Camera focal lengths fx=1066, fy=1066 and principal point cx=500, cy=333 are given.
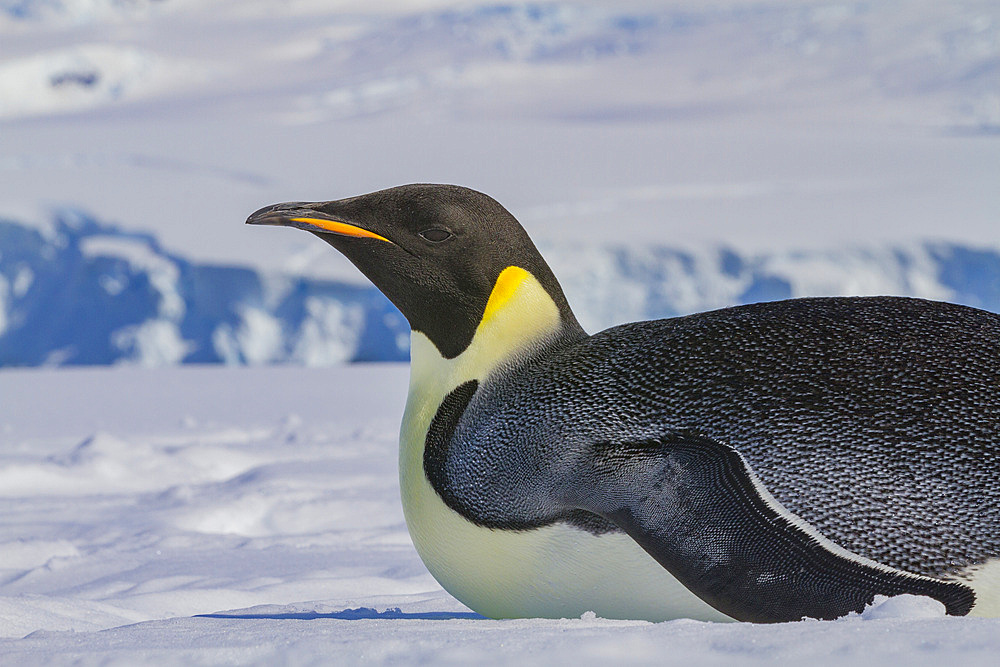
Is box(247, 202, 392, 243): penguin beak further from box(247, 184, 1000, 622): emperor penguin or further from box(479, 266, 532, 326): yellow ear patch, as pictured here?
box(479, 266, 532, 326): yellow ear patch

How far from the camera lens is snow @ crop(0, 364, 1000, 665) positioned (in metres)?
1.05

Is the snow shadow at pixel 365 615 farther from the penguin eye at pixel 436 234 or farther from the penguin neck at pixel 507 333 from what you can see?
the penguin eye at pixel 436 234

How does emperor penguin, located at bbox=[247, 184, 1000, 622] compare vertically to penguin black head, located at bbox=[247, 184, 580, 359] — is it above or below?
below

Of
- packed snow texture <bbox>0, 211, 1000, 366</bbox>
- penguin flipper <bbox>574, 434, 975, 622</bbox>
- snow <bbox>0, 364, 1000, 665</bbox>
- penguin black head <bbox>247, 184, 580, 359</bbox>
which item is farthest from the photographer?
packed snow texture <bbox>0, 211, 1000, 366</bbox>

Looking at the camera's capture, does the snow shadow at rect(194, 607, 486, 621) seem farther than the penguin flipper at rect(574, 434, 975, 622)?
Yes

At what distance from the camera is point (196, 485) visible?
412 cm

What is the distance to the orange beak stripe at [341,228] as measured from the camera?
72.2 inches

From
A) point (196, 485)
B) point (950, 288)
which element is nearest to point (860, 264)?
point (950, 288)

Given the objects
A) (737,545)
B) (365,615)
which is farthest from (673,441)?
(365,615)

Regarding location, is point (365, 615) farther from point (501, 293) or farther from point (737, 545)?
point (737, 545)

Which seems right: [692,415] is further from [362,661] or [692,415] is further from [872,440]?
[362,661]

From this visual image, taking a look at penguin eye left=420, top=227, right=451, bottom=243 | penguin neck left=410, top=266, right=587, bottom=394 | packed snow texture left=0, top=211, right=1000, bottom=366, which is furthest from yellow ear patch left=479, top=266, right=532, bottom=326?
packed snow texture left=0, top=211, right=1000, bottom=366

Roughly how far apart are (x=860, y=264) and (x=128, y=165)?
15.2 m

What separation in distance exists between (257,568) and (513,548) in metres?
1.26
